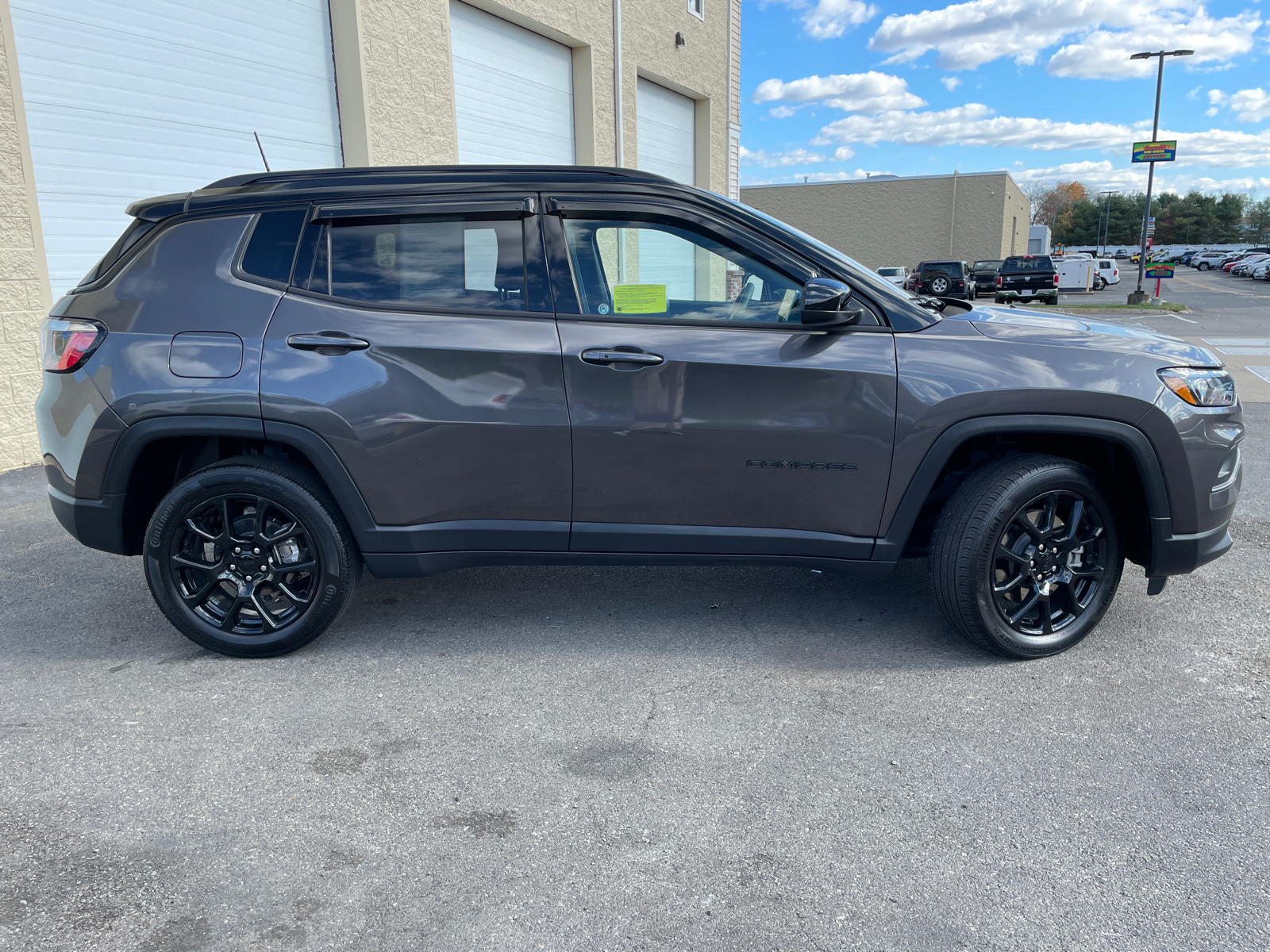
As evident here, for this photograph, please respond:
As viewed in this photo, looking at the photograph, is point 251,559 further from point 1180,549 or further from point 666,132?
point 666,132

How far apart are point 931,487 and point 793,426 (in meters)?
0.62

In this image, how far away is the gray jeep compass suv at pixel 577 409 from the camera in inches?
131

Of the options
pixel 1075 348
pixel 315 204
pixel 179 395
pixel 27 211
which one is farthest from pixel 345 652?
pixel 27 211

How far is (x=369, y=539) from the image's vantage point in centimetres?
352

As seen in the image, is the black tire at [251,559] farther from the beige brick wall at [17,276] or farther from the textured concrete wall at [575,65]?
the textured concrete wall at [575,65]

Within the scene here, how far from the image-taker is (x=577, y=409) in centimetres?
335

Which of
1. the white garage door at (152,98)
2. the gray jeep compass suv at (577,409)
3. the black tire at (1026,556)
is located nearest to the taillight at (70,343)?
the gray jeep compass suv at (577,409)

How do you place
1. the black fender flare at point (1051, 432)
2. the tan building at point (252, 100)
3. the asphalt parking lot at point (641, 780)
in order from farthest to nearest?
the tan building at point (252, 100), the black fender flare at point (1051, 432), the asphalt parking lot at point (641, 780)

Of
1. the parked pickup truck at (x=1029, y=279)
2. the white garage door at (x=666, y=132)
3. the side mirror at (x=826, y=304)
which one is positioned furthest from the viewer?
the parked pickup truck at (x=1029, y=279)

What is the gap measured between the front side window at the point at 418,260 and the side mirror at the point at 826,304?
1.07 metres

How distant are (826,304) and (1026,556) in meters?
1.24

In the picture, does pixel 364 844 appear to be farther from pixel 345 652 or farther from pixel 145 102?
pixel 145 102

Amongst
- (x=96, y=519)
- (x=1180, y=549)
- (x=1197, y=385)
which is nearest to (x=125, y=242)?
(x=96, y=519)

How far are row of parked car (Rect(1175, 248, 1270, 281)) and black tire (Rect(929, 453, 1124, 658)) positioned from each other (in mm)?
65320
